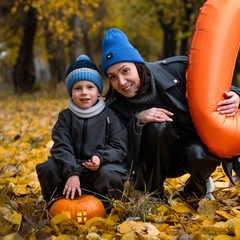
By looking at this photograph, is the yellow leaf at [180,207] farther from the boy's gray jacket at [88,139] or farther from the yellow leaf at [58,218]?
the yellow leaf at [58,218]

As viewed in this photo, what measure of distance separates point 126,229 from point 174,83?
1044 millimetres

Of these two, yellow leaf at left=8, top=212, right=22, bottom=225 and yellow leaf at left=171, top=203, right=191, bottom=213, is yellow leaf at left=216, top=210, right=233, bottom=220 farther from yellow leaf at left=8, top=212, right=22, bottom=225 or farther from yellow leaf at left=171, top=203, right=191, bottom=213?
yellow leaf at left=8, top=212, right=22, bottom=225

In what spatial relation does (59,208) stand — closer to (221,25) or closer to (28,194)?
(28,194)

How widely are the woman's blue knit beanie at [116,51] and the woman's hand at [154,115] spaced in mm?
313

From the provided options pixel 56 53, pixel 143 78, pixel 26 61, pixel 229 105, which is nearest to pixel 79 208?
pixel 143 78

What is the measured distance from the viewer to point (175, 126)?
3.17 m

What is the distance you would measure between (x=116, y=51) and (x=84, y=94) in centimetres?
34

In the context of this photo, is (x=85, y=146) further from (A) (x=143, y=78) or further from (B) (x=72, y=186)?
(A) (x=143, y=78)

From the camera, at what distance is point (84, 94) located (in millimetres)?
2893

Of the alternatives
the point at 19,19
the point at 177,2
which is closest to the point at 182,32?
the point at 177,2

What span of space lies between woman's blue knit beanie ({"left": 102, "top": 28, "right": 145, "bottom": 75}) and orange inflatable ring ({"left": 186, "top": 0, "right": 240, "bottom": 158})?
37cm

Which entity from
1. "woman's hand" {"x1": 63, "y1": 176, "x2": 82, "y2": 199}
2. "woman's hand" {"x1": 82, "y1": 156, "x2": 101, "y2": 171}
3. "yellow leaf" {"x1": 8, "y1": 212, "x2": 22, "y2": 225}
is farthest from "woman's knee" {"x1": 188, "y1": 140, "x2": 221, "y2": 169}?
"yellow leaf" {"x1": 8, "y1": 212, "x2": 22, "y2": 225}

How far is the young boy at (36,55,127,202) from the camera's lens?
280 centimetres

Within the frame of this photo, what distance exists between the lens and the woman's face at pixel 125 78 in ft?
9.82
